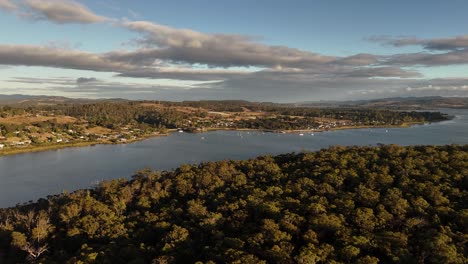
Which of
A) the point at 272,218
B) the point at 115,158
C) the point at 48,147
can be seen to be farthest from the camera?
the point at 48,147

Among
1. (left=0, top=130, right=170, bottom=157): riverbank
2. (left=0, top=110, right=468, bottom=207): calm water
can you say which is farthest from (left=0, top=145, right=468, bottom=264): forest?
(left=0, top=130, right=170, bottom=157): riverbank

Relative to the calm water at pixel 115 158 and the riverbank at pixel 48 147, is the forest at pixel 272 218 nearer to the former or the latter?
the calm water at pixel 115 158

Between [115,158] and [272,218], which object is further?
[115,158]

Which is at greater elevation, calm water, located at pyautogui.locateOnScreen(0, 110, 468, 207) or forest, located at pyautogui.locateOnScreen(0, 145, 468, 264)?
forest, located at pyautogui.locateOnScreen(0, 145, 468, 264)

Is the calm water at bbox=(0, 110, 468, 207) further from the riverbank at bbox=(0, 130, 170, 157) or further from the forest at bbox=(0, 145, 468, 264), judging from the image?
the forest at bbox=(0, 145, 468, 264)

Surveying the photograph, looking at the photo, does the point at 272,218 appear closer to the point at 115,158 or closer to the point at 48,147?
the point at 115,158

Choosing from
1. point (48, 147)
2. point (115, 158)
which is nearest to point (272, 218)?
point (115, 158)

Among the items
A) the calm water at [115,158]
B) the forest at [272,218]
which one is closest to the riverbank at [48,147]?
the calm water at [115,158]
